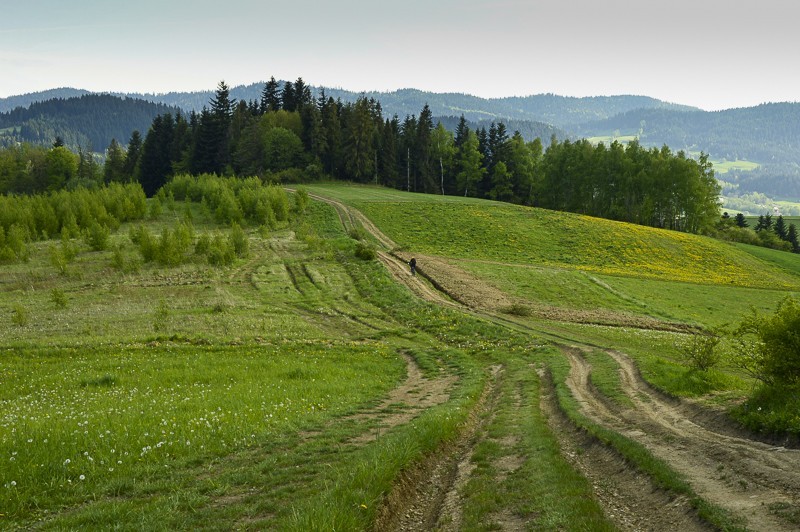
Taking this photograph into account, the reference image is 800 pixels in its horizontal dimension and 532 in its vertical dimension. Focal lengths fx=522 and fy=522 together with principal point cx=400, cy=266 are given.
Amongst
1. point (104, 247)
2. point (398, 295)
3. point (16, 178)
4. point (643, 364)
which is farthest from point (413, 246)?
point (16, 178)

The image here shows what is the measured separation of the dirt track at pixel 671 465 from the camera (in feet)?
29.0

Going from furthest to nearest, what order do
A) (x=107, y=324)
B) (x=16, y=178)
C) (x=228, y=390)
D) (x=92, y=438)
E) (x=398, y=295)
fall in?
(x=16, y=178)
(x=398, y=295)
(x=107, y=324)
(x=228, y=390)
(x=92, y=438)

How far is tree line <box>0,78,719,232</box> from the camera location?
11094 cm

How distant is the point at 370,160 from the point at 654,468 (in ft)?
387

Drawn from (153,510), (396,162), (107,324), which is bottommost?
(107,324)

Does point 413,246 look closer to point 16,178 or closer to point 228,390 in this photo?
point 228,390

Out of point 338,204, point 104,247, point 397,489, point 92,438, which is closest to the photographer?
point 397,489

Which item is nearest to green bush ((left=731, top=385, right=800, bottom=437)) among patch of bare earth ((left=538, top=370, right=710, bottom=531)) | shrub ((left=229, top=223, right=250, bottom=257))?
patch of bare earth ((left=538, top=370, right=710, bottom=531))

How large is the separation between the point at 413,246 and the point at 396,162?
6287 centimetres

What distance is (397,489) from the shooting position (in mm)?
10227

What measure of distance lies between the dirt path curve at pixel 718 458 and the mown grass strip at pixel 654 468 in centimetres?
19

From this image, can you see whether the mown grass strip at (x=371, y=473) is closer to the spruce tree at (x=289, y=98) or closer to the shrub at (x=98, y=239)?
the shrub at (x=98, y=239)

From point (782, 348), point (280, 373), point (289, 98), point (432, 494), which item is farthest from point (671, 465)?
point (289, 98)

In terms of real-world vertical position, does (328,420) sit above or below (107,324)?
above
